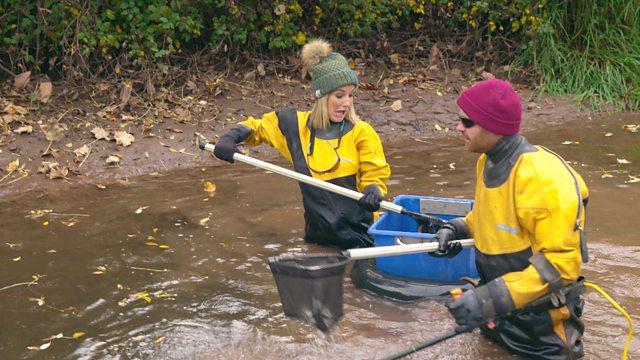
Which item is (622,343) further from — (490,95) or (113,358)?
(113,358)

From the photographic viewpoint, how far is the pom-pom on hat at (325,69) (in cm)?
525

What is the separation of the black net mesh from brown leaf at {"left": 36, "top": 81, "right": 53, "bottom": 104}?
5.27 m

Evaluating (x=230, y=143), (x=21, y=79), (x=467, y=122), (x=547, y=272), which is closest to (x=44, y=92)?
(x=21, y=79)

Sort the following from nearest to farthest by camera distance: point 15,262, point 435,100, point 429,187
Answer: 1. point 15,262
2. point 429,187
3. point 435,100

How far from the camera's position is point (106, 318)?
15.4 feet

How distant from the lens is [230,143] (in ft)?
18.0

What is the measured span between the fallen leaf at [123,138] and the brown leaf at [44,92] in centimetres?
101

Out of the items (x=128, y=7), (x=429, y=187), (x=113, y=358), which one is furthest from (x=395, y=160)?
(x=113, y=358)

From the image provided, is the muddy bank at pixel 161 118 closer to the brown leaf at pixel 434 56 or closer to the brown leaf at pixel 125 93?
the brown leaf at pixel 125 93

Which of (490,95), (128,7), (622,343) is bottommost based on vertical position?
(622,343)

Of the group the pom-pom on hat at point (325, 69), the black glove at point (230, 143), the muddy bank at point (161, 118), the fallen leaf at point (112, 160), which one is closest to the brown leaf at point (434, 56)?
the muddy bank at point (161, 118)

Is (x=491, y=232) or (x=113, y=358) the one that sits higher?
(x=491, y=232)

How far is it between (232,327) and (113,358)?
0.69 meters

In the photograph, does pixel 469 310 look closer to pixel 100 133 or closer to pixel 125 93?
pixel 100 133
